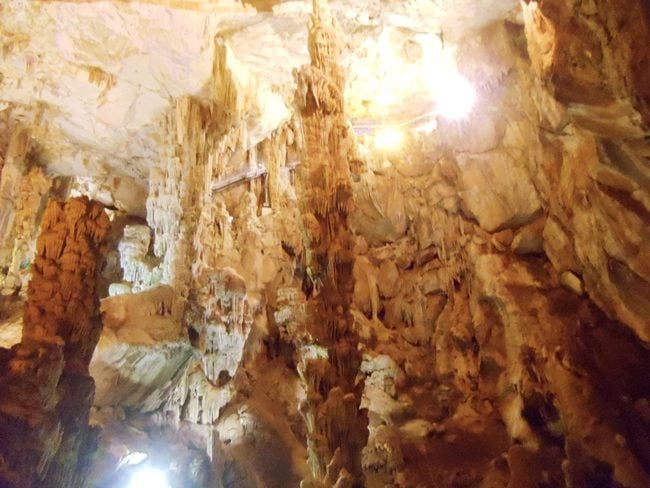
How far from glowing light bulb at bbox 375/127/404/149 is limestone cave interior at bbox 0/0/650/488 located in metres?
0.07

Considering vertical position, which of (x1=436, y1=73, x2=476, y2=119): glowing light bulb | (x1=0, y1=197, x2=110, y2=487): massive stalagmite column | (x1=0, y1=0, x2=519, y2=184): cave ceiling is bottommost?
(x1=0, y1=197, x2=110, y2=487): massive stalagmite column

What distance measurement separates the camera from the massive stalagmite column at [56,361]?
4.50 meters

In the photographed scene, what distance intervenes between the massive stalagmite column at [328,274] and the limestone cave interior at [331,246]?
28 millimetres

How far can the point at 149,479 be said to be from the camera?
32.9 ft

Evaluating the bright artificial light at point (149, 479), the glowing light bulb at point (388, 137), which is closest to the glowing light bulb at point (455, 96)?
the glowing light bulb at point (388, 137)

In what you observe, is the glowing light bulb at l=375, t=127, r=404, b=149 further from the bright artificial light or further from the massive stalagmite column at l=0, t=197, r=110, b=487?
the bright artificial light

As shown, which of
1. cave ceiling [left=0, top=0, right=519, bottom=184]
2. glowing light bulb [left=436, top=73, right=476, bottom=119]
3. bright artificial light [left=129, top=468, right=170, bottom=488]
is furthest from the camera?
bright artificial light [left=129, top=468, right=170, bottom=488]

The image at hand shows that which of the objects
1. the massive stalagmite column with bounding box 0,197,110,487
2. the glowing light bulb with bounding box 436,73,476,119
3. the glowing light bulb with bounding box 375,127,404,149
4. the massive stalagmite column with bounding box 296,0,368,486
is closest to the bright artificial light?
the massive stalagmite column with bounding box 0,197,110,487

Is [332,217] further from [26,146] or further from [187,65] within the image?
[26,146]

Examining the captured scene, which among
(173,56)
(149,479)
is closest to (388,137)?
(173,56)

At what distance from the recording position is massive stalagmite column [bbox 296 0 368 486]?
4941 mm

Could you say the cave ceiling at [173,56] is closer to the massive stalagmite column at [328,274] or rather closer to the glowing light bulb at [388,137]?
the glowing light bulb at [388,137]

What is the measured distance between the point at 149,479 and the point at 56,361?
633 cm

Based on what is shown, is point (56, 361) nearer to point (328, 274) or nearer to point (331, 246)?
point (328, 274)
